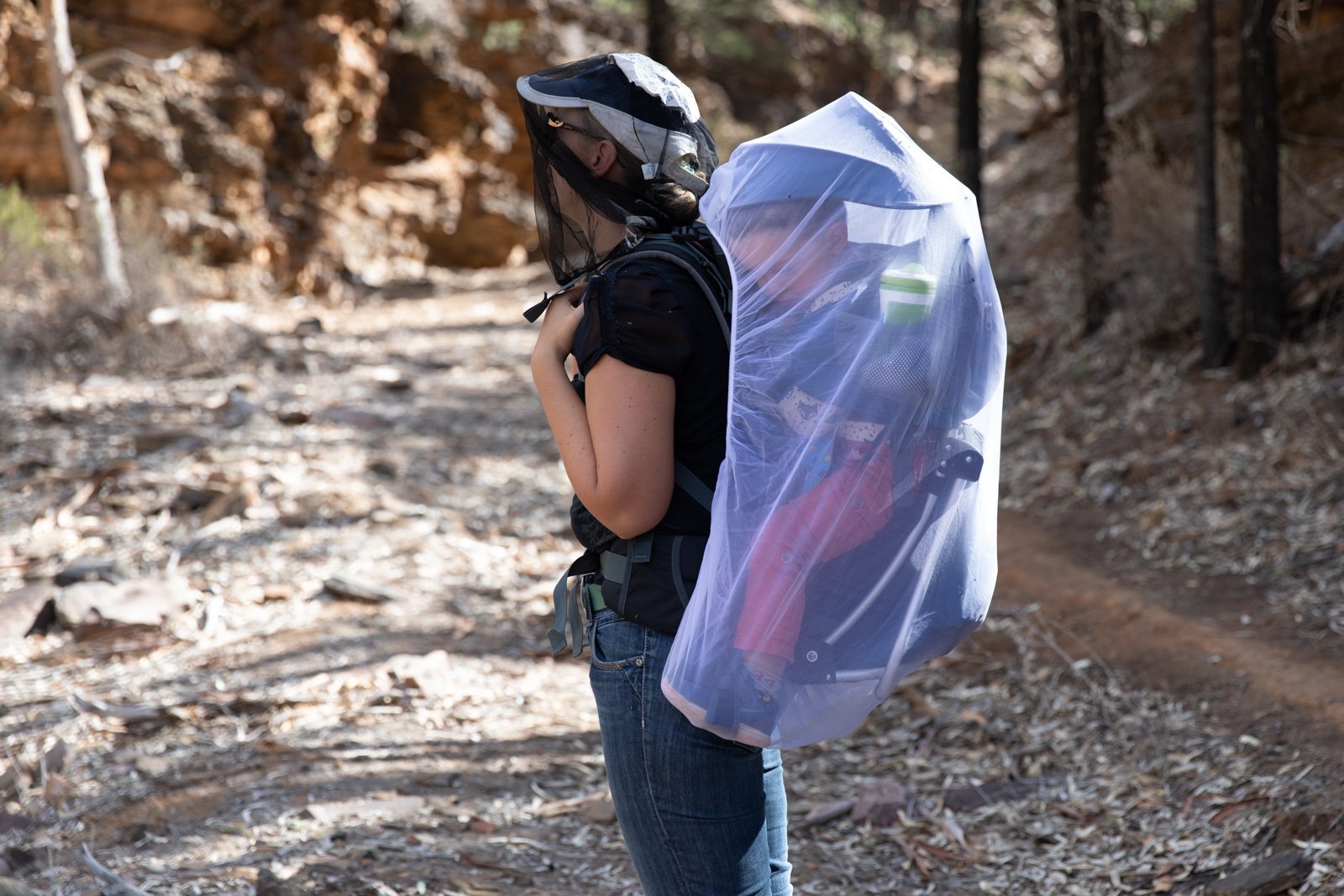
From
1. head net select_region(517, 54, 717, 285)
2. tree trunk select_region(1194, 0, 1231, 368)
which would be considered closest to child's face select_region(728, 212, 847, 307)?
head net select_region(517, 54, 717, 285)

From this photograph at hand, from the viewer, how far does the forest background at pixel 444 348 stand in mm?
4406

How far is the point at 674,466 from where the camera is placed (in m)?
→ 1.59

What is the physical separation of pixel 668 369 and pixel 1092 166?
8029mm

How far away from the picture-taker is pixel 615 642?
164cm

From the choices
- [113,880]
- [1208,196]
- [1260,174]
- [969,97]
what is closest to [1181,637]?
[1260,174]

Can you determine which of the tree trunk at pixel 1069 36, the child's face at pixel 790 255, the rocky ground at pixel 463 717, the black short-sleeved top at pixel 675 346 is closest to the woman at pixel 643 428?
the black short-sleeved top at pixel 675 346

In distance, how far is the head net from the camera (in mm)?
1622

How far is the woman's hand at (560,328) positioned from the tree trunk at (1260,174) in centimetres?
584

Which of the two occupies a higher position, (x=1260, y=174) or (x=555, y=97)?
(x=555, y=97)

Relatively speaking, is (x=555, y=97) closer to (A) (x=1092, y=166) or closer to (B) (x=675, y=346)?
(B) (x=675, y=346)

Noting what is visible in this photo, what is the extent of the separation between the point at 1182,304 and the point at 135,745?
7188 mm

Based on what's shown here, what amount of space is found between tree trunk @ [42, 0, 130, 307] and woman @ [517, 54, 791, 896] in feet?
32.9

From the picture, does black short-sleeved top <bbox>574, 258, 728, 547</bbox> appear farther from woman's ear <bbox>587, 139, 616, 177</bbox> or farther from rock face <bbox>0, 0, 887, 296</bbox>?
rock face <bbox>0, 0, 887, 296</bbox>

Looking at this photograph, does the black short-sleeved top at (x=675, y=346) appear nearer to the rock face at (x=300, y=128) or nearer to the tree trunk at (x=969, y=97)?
the tree trunk at (x=969, y=97)
